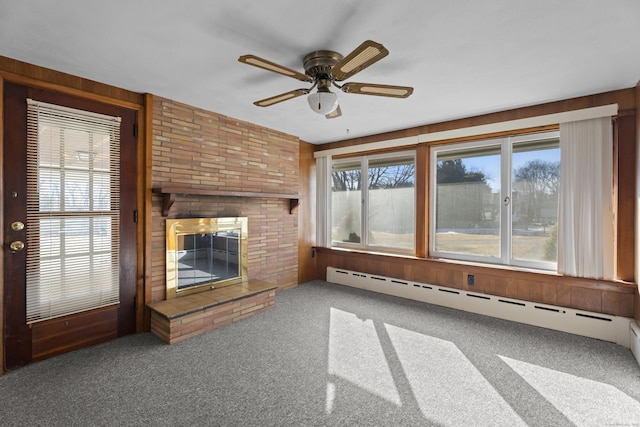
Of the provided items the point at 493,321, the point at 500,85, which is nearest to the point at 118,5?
the point at 500,85

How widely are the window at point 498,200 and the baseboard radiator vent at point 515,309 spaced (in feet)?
1.53

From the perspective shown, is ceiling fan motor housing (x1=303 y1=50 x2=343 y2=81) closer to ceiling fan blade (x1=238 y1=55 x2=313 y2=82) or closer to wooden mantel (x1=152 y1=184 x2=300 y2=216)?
ceiling fan blade (x1=238 y1=55 x2=313 y2=82)

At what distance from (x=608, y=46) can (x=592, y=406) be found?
241cm

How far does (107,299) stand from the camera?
9.25 feet

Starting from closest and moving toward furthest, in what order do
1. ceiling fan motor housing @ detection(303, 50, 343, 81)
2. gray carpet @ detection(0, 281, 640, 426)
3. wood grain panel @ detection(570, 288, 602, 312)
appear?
gray carpet @ detection(0, 281, 640, 426), ceiling fan motor housing @ detection(303, 50, 343, 81), wood grain panel @ detection(570, 288, 602, 312)

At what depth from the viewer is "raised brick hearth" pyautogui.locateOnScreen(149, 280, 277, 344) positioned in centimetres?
281

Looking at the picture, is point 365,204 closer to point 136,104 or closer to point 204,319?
point 204,319

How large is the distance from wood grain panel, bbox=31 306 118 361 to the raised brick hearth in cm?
36

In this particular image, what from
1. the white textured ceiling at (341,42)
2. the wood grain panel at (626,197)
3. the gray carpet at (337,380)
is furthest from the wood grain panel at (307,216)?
the wood grain panel at (626,197)

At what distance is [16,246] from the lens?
7.59ft

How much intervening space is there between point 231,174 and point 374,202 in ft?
7.38

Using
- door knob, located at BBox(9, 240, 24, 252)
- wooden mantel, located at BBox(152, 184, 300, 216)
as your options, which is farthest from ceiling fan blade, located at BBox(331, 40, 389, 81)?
door knob, located at BBox(9, 240, 24, 252)

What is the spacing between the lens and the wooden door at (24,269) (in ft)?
7.55

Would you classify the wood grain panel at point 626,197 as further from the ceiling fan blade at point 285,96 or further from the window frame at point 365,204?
the ceiling fan blade at point 285,96
